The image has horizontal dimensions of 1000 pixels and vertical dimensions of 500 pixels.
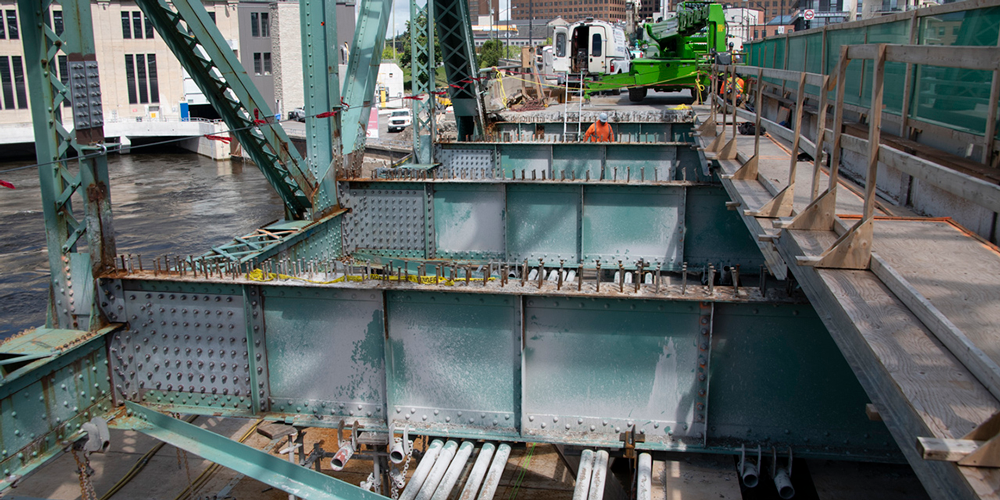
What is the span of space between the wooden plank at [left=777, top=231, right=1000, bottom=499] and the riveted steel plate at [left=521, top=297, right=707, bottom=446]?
175cm

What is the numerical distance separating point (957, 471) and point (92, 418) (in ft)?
19.5

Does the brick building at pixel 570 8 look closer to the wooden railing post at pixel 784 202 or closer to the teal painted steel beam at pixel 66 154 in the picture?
the teal painted steel beam at pixel 66 154

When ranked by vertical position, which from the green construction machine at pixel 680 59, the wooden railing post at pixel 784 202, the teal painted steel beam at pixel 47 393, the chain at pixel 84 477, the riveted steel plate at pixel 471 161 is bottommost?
the chain at pixel 84 477

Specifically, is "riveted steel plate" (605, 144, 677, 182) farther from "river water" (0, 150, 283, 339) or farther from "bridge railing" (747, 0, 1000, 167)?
"river water" (0, 150, 283, 339)

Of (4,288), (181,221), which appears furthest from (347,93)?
(181,221)

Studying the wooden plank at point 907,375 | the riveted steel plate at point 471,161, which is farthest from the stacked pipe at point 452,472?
the riveted steel plate at point 471,161

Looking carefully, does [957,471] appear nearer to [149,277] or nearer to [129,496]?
[149,277]

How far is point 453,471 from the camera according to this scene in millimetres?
5480

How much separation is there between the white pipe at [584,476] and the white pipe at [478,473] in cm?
71

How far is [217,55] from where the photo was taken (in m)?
7.93

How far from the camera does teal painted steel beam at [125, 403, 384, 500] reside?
540 cm

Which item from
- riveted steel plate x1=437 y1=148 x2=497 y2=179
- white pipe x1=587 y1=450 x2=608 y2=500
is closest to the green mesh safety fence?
white pipe x1=587 y1=450 x2=608 y2=500

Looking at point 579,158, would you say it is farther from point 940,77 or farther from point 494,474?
point 494,474

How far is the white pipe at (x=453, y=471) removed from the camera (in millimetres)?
5297
